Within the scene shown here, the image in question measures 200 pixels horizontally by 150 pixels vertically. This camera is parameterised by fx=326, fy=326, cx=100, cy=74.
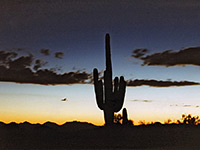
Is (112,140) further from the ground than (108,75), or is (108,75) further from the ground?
(108,75)

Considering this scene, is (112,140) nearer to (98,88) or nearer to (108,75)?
(98,88)

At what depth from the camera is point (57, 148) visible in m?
21.7

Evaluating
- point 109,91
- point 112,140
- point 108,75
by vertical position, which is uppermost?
point 108,75

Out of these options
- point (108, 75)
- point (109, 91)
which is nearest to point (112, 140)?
point (109, 91)

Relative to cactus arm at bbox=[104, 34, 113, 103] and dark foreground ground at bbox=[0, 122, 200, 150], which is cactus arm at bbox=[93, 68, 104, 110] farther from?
dark foreground ground at bbox=[0, 122, 200, 150]

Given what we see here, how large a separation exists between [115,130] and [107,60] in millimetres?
5050

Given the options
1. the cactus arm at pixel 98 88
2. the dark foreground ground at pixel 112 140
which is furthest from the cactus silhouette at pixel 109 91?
the dark foreground ground at pixel 112 140

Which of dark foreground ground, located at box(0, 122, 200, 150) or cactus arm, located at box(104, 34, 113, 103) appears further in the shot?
cactus arm, located at box(104, 34, 113, 103)

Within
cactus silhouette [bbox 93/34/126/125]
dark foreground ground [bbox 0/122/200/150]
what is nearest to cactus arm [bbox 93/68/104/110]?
cactus silhouette [bbox 93/34/126/125]

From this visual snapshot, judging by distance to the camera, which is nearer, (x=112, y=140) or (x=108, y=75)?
(x=108, y=75)

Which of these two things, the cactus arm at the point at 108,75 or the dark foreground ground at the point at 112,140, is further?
the cactus arm at the point at 108,75

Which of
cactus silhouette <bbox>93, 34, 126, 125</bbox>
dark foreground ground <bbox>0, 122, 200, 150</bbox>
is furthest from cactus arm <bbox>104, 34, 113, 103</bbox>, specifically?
dark foreground ground <bbox>0, 122, 200, 150</bbox>

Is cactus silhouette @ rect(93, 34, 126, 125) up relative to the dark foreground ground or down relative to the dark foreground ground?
up

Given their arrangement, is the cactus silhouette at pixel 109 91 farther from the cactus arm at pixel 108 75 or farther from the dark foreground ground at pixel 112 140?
the dark foreground ground at pixel 112 140
